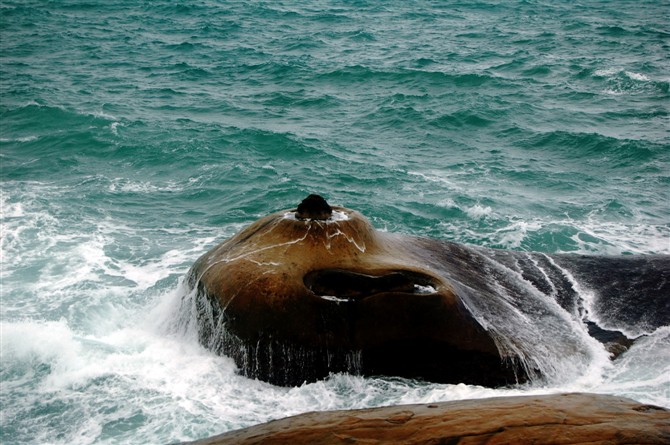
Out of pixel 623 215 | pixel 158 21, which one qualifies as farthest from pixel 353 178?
pixel 158 21

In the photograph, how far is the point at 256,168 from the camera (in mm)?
24094

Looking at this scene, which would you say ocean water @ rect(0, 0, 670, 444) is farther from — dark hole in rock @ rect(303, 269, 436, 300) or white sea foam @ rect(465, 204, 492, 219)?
dark hole in rock @ rect(303, 269, 436, 300)

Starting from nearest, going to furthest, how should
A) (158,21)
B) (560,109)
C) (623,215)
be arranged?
(623,215), (560,109), (158,21)

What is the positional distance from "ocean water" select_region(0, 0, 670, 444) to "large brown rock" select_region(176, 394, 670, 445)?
9.10ft

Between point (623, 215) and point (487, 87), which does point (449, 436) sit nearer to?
point (623, 215)

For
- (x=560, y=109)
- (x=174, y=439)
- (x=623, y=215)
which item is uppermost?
(x=560, y=109)

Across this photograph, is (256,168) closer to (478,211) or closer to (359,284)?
(478,211)

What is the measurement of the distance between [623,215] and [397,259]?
11.0 meters

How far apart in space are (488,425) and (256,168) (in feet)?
59.6

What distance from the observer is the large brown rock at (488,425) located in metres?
6.50

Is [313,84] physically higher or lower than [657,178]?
higher

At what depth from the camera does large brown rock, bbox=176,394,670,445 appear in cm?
650

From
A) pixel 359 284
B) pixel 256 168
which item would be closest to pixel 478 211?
pixel 256 168

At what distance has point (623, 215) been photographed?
66.3 ft
